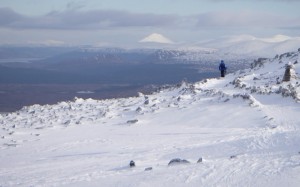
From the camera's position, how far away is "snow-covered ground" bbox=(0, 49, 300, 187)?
1342 cm

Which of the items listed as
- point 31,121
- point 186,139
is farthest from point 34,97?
point 186,139

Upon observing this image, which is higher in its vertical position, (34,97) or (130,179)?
(130,179)

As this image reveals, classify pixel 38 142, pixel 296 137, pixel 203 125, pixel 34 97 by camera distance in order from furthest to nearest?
1. pixel 34 97
2. pixel 203 125
3. pixel 38 142
4. pixel 296 137

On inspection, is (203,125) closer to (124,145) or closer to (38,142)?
(124,145)

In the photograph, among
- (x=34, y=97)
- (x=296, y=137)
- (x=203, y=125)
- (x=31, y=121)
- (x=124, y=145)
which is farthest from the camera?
(x=34, y=97)

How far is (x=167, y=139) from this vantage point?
20.4 metres

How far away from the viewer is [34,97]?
186125 mm

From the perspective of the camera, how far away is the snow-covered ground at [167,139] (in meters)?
13.4

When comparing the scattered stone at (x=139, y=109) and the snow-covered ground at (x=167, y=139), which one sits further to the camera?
the scattered stone at (x=139, y=109)

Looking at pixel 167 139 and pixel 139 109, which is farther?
pixel 139 109

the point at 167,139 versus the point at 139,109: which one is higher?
the point at 139,109

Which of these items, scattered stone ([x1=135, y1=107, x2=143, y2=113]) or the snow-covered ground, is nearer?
the snow-covered ground

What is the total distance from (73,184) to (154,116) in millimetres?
14279

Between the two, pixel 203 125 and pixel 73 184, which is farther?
pixel 203 125
